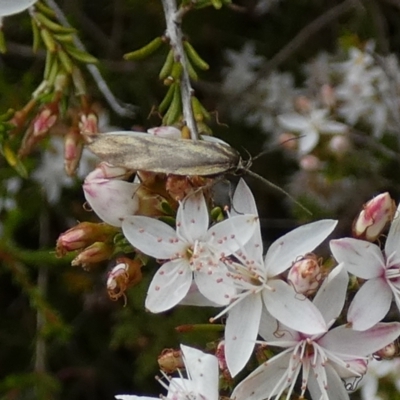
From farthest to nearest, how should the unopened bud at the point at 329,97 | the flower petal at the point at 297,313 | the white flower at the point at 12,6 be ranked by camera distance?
the unopened bud at the point at 329,97 < the white flower at the point at 12,6 < the flower petal at the point at 297,313

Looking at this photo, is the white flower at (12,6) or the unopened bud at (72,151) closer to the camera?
the white flower at (12,6)

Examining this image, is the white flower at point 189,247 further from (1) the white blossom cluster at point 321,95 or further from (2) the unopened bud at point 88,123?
(1) the white blossom cluster at point 321,95

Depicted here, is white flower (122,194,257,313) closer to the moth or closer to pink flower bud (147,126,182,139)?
the moth

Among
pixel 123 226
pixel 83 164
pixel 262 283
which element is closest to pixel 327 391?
pixel 262 283

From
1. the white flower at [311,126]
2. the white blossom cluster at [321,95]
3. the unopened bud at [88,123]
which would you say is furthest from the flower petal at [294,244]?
the white flower at [311,126]

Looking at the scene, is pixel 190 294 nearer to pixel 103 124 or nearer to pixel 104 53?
pixel 103 124

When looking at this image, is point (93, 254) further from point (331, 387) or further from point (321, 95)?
point (321, 95)
